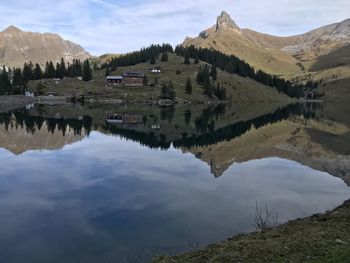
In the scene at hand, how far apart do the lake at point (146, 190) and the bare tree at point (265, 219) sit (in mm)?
537

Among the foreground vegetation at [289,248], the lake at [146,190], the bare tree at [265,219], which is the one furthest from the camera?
the bare tree at [265,219]

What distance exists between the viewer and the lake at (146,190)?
2812 cm

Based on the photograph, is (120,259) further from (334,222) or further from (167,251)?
(334,222)

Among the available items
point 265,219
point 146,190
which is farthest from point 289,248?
point 146,190

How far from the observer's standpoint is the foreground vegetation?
65.0 ft

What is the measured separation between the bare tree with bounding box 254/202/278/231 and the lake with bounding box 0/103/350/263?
537 millimetres

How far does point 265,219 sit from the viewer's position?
3375 cm

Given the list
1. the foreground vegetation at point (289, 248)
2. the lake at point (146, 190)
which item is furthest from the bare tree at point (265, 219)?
the foreground vegetation at point (289, 248)

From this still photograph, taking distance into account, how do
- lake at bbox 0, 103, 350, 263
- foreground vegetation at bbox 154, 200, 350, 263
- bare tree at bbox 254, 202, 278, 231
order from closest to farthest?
foreground vegetation at bbox 154, 200, 350, 263, lake at bbox 0, 103, 350, 263, bare tree at bbox 254, 202, 278, 231

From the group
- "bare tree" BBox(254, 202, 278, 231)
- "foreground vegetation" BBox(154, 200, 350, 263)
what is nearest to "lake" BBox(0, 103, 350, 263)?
"bare tree" BBox(254, 202, 278, 231)

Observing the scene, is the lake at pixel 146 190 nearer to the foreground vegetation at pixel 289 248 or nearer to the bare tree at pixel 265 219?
the bare tree at pixel 265 219

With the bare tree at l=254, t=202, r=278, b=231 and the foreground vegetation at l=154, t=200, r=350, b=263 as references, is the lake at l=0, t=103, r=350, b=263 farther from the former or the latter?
the foreground vegetation at l=154, t=200, r=350, b=263

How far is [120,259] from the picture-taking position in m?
24.9

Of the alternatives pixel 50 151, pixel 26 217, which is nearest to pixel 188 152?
pixel 50 151
